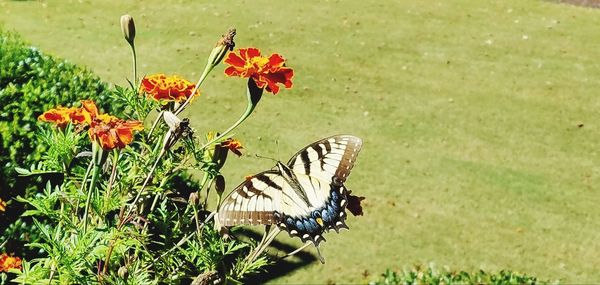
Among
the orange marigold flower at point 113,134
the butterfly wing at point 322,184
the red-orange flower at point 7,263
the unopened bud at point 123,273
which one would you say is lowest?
the red-orange flower at point 7,263

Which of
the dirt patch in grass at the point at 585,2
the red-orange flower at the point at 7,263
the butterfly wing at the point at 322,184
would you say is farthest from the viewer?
the dirt patch in grass at the point at 585,2

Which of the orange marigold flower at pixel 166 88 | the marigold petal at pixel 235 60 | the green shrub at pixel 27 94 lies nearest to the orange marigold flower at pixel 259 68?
the marigold petal at pixel 235 60

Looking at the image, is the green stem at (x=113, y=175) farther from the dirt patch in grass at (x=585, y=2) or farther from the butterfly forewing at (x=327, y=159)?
the dirt patch in grass at (x=585, y=2)

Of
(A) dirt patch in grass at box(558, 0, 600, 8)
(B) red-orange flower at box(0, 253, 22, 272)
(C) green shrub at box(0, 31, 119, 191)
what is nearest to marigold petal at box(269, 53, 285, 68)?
(B) red-orange flower at box(0, 253, 22, 272)

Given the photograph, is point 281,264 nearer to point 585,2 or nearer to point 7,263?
point 7,263

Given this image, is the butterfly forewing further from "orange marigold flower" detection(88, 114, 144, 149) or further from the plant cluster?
"orange marigold flower" detection(88, 114, 144, 149)

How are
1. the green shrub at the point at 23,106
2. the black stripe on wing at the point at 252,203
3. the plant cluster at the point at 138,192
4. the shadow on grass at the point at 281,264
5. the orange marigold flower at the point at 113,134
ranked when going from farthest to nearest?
the shadow on grass at the point at 281,264
the green shrub at the point at 23,106
the black stripe on wing at the point at 252,203
the plant cluster at the point at 138,192
the orange marigold flower at the point at 113,134
